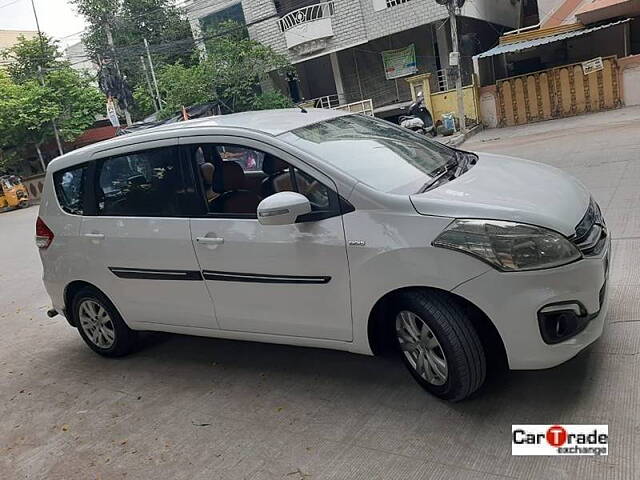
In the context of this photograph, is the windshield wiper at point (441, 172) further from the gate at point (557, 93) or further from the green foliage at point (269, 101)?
the green foliage at point (269, 101)

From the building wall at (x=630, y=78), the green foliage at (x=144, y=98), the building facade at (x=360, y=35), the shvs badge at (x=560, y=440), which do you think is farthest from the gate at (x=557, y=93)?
the green foliage at (x=144, y=98)

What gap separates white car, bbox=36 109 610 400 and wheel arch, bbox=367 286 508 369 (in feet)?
0.04

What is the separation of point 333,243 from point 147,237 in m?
1.46

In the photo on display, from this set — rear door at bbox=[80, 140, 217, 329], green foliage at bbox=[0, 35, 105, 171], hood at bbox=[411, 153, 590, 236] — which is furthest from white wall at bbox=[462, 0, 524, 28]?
rear door at bbox=[80, 140, 217, 329]

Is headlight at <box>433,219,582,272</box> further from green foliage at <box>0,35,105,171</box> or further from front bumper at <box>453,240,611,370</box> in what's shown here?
green foliage at <box>0,35,105,171</box>

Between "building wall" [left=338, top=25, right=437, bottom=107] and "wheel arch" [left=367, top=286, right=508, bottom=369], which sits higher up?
"building wall" [left=338, top=25, right=437, bottom=107]

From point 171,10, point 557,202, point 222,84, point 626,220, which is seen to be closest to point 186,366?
point 557,202

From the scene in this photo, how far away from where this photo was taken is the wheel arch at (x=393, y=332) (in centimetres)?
284

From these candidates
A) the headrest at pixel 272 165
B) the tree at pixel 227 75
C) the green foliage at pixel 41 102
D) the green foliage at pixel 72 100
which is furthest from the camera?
the green foliage at pixel 72 100

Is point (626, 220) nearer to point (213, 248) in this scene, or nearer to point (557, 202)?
point (557, 202)

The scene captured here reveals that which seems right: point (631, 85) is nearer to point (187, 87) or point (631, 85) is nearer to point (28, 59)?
point (187, 87)

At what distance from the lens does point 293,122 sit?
365 cm

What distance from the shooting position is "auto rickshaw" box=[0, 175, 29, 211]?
23.4 m

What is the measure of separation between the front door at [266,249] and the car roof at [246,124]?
6.0 inches
